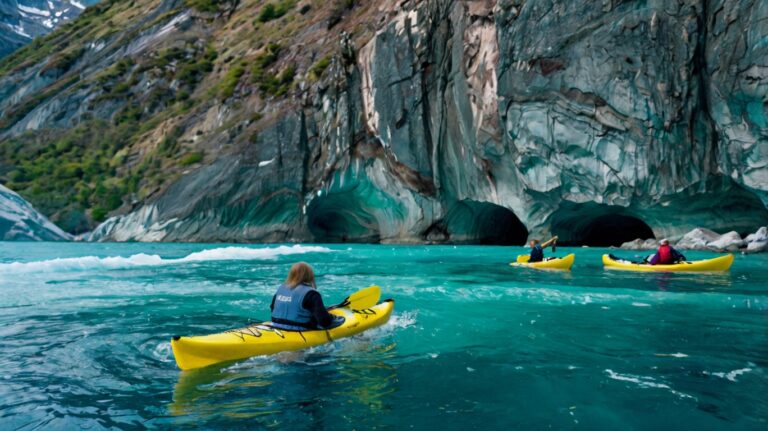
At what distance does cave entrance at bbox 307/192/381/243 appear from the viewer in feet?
127

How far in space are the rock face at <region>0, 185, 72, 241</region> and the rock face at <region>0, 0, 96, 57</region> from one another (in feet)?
351

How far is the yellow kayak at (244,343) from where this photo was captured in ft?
19.4

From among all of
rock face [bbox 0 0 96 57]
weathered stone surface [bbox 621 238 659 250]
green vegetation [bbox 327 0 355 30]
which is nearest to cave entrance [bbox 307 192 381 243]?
green vegetation [bbox 327 0 355 30]

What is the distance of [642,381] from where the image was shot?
5.32m

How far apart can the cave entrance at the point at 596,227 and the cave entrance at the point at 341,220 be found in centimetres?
1325

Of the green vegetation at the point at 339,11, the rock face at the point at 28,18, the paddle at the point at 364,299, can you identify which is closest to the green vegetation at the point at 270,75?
the green vegetation at the point at 339,11

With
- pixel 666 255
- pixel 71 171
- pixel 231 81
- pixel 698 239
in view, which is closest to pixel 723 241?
pixel 698 239

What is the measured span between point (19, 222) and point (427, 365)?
44.2 m

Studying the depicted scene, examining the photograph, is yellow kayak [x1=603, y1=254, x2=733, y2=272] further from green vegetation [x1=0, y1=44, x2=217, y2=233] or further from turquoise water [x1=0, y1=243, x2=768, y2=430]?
green vegetation [x1=0, y1=44, x2=217, y2=233]

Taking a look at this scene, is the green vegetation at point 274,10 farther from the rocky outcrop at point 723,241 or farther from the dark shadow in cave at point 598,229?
the rocky outcrop at point 723,241

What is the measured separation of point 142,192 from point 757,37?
41.1 m

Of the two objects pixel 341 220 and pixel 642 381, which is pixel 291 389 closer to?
pixel 642 381

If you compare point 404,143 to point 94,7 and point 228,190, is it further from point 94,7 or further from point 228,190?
point 94,7

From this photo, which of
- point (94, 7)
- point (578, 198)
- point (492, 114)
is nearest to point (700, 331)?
point (578, 198)
